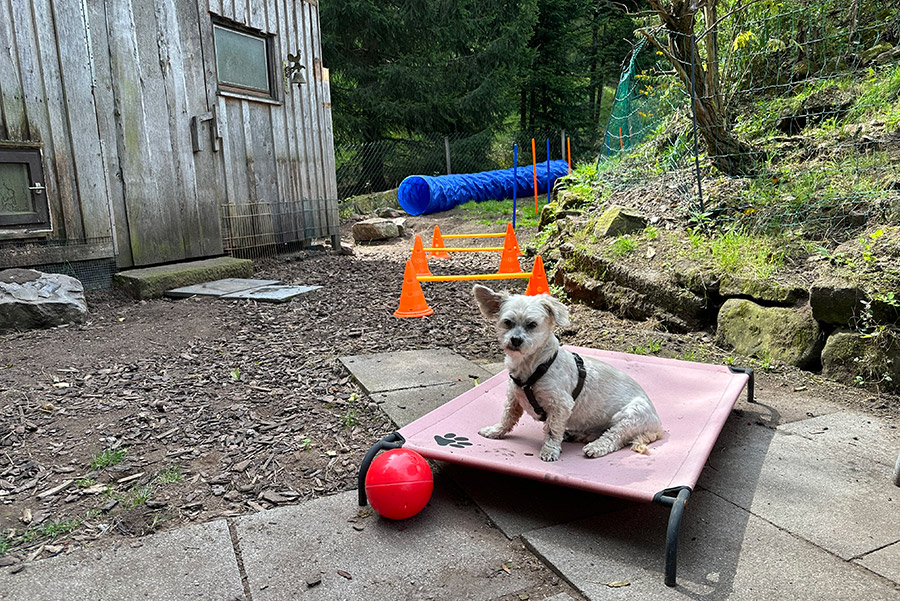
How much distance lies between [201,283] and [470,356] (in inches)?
153

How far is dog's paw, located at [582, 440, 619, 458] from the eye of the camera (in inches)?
114

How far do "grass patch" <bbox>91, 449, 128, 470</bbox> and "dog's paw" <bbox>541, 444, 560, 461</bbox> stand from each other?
2.17 metres

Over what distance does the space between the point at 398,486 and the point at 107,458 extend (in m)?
1.67

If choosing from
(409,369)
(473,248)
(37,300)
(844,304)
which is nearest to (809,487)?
(844,304)

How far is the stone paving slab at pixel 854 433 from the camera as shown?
3299 mm

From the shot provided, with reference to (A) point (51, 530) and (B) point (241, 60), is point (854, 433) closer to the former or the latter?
(A) point (51, 530)

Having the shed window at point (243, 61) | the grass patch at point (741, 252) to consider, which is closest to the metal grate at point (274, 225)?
the shed window at point (243, 61)

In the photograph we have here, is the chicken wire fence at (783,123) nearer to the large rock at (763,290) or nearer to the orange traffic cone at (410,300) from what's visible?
the large rock at (763,290)

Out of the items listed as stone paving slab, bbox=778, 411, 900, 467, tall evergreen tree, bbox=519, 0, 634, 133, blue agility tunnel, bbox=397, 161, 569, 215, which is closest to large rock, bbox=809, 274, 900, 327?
stone paving slab, bbox=778, 411, 900, 467

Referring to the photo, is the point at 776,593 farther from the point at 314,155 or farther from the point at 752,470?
the point at 314,155

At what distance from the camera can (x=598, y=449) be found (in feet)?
9.52

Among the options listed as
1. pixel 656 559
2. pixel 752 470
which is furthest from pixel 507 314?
pixel 752 470

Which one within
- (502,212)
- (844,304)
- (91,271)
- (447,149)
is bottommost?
(844,304)

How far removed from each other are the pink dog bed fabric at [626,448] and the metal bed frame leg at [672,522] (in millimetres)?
44
